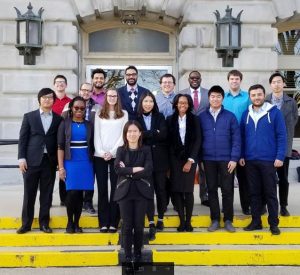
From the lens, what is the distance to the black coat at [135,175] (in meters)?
5.62

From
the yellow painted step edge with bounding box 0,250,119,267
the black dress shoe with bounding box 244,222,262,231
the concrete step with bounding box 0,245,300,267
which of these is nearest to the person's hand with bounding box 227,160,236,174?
the black dress shoe with bounding box 244,222,262,231

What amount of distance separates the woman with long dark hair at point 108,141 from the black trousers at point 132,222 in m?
0.74

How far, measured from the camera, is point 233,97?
→ 7285 mm

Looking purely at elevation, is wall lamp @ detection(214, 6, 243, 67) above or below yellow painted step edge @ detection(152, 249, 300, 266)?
above

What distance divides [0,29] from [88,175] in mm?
6259

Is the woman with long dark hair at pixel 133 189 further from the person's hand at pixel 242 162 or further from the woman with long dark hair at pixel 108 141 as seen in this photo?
the person's hand at pixel 242 162

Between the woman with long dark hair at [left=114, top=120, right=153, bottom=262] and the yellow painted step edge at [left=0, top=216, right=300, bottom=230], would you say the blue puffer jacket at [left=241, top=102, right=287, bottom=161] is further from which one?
the woman with long dark hair at [left=114, top=120, right=153, bottom=262]

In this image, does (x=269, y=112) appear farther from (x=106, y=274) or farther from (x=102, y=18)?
(x=102, y=18)

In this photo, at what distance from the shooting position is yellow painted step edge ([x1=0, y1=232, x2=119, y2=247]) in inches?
254

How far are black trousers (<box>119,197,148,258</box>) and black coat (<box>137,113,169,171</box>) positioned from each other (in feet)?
3.24

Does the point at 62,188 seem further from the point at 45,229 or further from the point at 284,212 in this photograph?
the point at 284,212

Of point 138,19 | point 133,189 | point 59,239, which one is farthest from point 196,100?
point 138,19

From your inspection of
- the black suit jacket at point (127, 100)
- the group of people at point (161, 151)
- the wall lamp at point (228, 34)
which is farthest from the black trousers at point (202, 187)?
the wall lamp at point (228, 34)

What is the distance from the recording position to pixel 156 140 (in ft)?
21.2
